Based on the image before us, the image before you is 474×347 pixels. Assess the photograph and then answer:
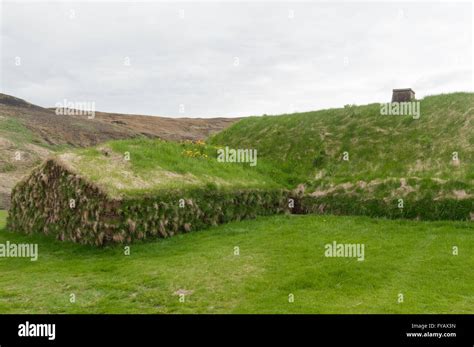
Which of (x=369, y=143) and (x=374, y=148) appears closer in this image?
(x=374, y=148)

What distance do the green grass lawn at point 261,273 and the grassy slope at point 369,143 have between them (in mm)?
4929

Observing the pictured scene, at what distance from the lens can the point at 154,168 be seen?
24953mm

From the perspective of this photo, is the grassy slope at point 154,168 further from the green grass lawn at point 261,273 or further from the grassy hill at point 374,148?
the grassy hill at point 374,148

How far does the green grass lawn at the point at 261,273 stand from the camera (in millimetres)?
13664

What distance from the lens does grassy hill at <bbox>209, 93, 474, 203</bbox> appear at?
2486 cm

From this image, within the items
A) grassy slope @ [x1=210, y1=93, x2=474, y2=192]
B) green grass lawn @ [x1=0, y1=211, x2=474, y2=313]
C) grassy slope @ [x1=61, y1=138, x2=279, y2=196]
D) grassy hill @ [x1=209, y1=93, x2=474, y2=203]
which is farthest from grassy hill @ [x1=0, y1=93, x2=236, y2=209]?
green grass lawn @ [x1=0, y1=211, x2=474, y2=313]

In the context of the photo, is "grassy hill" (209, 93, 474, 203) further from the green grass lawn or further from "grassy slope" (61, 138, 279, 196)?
"grassy slope" (61, 138, 279, 196)

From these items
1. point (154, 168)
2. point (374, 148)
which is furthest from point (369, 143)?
point (154, 168)

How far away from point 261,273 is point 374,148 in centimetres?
1636

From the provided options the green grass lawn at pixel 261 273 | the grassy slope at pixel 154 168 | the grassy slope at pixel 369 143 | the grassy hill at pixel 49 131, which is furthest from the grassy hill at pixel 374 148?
the grassy hill at pixel 49 131

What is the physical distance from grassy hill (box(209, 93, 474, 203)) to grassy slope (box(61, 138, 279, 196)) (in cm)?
374

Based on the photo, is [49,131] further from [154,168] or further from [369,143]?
[369,143]

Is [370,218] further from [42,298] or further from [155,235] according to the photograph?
[42,298]
